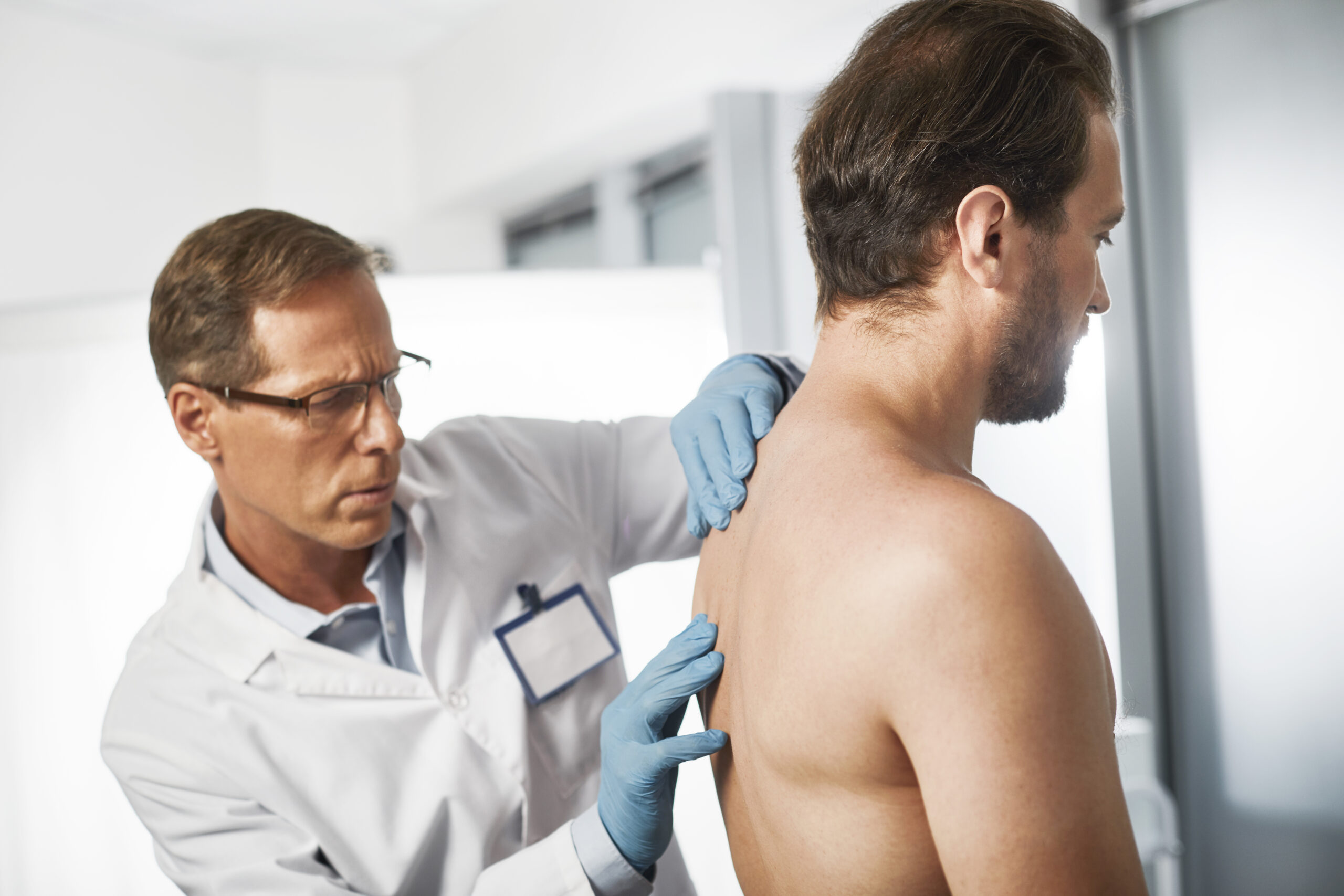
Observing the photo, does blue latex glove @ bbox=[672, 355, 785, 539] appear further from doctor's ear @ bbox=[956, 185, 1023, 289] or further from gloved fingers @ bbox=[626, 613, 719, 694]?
doctor's ear @ bbox=[956, 185, 1023, 289]

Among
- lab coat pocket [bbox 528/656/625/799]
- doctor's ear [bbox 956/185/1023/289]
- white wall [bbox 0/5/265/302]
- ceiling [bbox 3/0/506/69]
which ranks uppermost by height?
ceiling [bbox 3/0/506/69]

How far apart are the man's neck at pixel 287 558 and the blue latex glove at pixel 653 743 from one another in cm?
47

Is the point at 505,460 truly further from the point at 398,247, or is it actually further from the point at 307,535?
the point at 398,247

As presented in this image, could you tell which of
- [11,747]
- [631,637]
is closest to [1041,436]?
[631,637]

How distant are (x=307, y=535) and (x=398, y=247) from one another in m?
3.80

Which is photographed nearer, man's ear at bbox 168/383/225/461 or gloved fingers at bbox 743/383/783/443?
gloved fingers at bbox 743/383/783/443

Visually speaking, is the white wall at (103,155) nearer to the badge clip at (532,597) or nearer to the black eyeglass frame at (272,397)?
the black eyeglass frame at (272,397)

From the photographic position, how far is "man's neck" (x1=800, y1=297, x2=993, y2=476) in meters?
0.82

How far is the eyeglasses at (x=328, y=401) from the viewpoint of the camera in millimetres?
1229

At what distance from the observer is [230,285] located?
1229 millimetres

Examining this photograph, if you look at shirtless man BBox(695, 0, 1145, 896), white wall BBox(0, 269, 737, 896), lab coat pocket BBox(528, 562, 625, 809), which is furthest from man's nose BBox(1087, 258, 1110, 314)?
white wall BBox(0, 269, 737, 896)

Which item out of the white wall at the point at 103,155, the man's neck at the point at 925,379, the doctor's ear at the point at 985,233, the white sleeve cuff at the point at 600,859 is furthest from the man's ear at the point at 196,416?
the white wall at the point at 103,155

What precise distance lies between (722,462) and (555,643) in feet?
1.65

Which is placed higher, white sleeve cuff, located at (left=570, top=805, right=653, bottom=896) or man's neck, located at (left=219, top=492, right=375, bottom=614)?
man's neck, located at (left=219, top=492, right=375, bottom=614)
